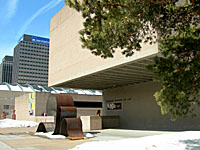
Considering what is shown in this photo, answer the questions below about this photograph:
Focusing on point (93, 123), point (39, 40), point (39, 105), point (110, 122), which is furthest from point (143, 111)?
point (39, 40)

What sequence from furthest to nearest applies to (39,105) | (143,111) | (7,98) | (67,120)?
(7,98), (39,105), (143,111), (67,120)

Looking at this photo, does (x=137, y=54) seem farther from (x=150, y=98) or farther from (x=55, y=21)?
(x=55, y=21)

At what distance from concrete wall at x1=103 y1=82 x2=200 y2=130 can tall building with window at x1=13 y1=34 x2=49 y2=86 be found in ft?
494

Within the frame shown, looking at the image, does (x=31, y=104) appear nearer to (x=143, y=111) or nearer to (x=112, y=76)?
(x=143, y=111)

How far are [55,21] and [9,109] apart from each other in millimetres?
46158

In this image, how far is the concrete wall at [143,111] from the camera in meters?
18.5

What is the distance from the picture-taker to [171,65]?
20.8 feet

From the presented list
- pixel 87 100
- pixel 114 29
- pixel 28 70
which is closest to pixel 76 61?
pixel 114 29

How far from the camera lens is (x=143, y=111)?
21969 millimetres

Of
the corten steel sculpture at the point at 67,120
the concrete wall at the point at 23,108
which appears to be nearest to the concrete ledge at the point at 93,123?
the corten steel sculpture at the point at 67,120

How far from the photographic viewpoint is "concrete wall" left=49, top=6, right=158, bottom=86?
1819 cm

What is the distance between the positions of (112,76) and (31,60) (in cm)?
16131

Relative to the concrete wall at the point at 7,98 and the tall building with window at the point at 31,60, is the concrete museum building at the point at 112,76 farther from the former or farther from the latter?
the tall building with window at the point at 31,60

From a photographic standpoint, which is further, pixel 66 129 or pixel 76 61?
pixel 76 61
